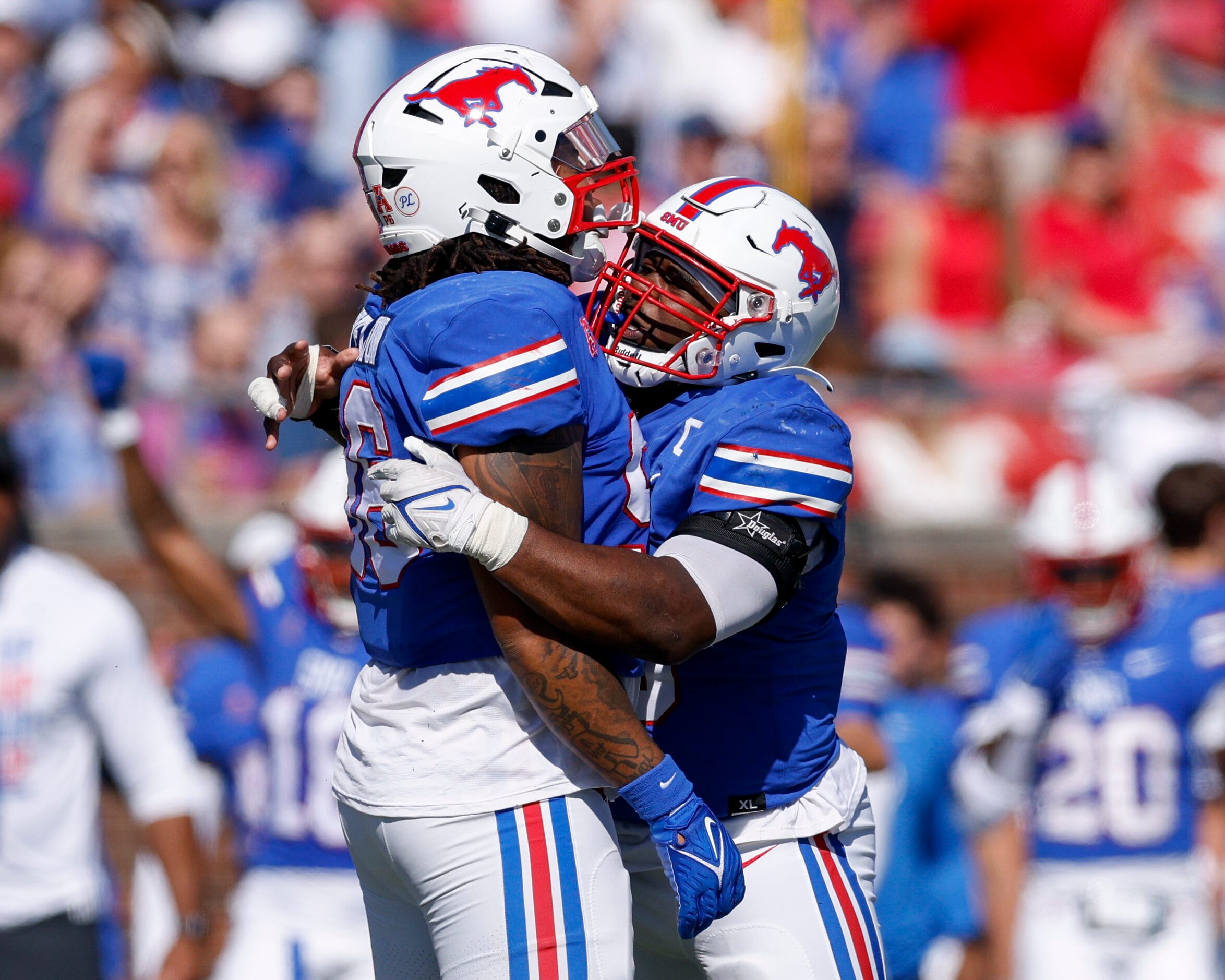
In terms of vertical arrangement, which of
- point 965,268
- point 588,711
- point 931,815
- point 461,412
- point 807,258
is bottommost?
point 931,815

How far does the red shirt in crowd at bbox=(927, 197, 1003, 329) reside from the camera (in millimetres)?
10203

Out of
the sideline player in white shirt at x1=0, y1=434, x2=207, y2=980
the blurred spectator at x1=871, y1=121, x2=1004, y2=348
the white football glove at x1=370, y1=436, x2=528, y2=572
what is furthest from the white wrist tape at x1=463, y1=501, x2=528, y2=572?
the blurred spectator at x1=871, y1=121, x2=1004, y2=348

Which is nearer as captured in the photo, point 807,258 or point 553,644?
point 553,644

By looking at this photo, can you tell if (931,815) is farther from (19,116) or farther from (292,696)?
(19,116)

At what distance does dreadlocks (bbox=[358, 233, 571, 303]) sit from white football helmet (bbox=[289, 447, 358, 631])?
271 cm

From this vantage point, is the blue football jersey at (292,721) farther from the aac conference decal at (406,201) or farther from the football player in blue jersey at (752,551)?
the aac conference decal at (406,201)

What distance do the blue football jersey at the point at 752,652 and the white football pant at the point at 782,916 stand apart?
0.38ft

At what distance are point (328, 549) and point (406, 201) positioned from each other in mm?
2939

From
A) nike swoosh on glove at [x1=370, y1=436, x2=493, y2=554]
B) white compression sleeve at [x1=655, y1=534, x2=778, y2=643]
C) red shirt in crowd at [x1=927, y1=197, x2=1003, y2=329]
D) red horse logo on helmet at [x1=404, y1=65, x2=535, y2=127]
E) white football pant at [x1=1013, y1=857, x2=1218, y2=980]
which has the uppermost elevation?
red shirt in crowd at [x1=927, y1=197, x2=1003, y2=329]

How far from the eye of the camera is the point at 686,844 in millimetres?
2908

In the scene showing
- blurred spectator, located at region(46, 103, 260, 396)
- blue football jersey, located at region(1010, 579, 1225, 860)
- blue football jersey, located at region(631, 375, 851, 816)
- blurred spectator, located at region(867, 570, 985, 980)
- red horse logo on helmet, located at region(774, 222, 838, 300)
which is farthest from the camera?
blurred spectator, located at region(46, 103, 260, 396)

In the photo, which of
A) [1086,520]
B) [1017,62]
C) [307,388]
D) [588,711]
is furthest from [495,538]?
[1017,62]

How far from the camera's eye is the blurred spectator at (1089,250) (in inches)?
401

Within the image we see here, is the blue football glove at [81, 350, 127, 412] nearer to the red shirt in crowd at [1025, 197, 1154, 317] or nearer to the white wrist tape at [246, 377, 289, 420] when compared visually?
the white wrist tape at [246, 377, 289, 420]
